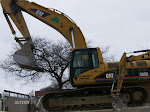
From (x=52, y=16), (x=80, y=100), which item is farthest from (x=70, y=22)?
(x=80, y=100)

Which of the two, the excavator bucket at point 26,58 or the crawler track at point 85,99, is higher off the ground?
the excavator bucket at point 26,58

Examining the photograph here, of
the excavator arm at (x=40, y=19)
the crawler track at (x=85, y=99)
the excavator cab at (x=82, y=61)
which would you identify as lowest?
the crawler track at (x=85, y=99)

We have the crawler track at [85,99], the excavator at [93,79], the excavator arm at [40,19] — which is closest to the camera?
the excavator at [93,79]

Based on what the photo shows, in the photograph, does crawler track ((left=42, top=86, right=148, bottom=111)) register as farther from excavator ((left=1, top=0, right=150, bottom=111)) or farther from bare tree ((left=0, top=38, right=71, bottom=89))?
bare tree ((left=0, top=38, right=71, bottom=89))

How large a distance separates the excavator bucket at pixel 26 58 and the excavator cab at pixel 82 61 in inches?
66.4

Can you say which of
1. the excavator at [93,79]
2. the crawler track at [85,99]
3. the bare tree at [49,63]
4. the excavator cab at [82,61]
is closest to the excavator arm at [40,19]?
the excavator at [93,79]

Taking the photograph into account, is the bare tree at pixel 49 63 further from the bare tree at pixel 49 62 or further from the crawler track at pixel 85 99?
the crawler track at pixel 85 99

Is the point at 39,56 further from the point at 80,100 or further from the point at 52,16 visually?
the point at 80,100

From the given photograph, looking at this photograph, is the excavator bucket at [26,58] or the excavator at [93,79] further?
the excavator bucket at [26,58]

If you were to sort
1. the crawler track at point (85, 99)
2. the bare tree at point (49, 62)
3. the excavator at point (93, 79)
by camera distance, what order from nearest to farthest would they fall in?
1. the excavator at point (93, 79)
2. the crawler track at point (85, 99)
3. the bare tree at point (49, 62)

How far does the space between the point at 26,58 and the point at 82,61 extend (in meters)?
2.56

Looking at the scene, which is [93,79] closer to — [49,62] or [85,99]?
[85,99]

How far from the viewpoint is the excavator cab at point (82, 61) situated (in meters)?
9.48

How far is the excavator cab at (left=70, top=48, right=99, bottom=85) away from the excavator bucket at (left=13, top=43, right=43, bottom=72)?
169cm
